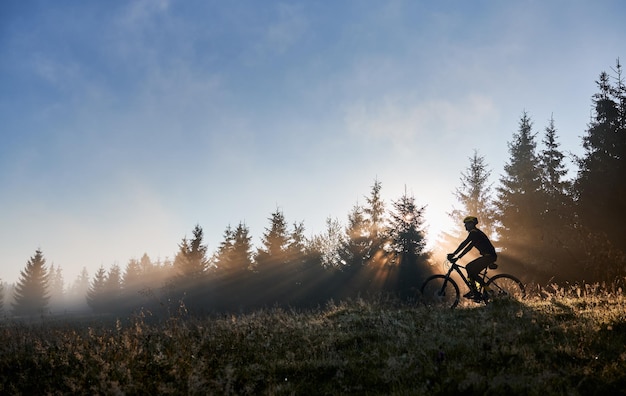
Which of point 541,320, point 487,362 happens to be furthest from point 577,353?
point 541,320

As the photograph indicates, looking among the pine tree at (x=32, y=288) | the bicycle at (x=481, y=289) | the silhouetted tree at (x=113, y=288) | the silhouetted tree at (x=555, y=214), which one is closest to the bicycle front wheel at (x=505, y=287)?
the bicycle at (x=481, y=289)

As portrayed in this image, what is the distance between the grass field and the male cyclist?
2.09 m

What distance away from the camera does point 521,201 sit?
1254 inches

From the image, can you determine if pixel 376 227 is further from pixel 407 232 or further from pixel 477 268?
pixel 477 268

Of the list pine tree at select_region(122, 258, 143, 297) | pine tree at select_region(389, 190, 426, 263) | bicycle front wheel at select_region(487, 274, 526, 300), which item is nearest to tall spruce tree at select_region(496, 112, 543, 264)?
pine tree at select_region(389, 190, 426, 263)

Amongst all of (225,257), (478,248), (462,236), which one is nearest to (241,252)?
(225,257)

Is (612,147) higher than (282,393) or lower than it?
higher

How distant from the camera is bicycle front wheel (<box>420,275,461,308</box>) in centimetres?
1106

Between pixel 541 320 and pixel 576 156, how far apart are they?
2708cm

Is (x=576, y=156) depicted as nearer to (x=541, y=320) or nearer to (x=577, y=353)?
(x=541, y=320)

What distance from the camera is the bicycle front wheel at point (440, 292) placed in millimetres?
11055

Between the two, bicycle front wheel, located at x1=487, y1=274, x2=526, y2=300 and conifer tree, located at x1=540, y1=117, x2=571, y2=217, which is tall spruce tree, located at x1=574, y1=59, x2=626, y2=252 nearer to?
conifer tree, located at x1=540, y1=117, x2=571, y2=217

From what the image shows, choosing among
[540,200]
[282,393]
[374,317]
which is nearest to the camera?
[282,393]

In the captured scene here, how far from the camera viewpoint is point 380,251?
110 ft
